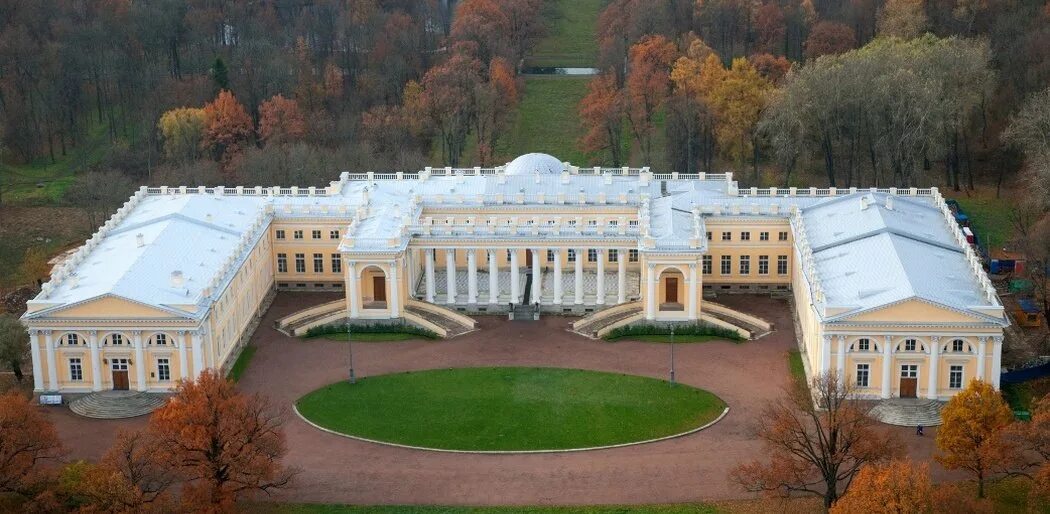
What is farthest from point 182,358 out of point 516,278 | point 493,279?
point 516,278

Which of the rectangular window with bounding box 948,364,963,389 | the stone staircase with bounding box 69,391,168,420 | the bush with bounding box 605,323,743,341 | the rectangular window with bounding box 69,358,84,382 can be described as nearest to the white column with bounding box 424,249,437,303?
the bush with bounding box 605,323,743,341

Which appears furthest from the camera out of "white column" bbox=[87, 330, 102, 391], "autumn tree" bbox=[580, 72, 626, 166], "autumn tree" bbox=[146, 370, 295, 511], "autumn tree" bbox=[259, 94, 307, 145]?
"autumn tree" bbox=[259, 94, 307, 145]

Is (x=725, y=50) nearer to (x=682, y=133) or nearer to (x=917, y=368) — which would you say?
(x=682, y=133)

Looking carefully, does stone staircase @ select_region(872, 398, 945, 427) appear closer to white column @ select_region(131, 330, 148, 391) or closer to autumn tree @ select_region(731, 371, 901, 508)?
autumn tree @ select_region(731, 371, 901, 508)

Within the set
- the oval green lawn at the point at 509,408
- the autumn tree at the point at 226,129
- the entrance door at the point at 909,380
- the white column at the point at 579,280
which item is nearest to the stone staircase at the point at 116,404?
the oval green lawn at the point at 509,408

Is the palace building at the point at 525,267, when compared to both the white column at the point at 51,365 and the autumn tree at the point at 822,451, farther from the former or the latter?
the autumn tree at the point at 822,451

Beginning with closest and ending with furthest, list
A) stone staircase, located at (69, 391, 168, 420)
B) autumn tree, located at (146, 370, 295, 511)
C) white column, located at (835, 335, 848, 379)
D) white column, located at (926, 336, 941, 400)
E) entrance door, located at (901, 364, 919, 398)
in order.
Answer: autumn tree, located at (146, 370, 295, 511), white column, located at (926, 336, 941, 400), white column, located at (835, 335, 848, 379), entrance door, located at (901, 364, 919, 398), stone staircase, located at (69, 391, 168, 420)

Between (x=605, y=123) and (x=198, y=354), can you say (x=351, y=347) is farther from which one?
(x=605, y=123)

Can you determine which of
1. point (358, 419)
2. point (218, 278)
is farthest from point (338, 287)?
point (358, 419)
